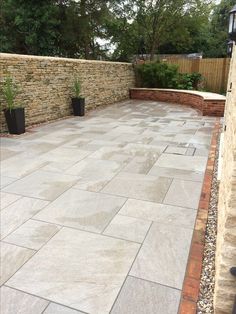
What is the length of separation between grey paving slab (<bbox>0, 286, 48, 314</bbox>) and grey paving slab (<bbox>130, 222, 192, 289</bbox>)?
2.19ft

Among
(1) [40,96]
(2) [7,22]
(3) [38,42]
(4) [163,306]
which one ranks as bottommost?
(4) [163,306]

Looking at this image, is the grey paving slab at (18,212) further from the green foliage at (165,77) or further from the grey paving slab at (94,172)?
the green foliage at (165,77)

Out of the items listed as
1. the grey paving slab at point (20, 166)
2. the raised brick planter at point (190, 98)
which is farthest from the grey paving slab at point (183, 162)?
the raised brick planter at point (190, 98)

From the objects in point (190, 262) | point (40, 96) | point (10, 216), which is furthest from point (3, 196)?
point (40, 96)

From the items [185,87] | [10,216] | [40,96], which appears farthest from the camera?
[185,87]

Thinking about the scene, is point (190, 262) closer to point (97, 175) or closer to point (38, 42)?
point (97, 175)

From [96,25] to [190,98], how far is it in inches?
251

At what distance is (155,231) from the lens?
2.66 meters

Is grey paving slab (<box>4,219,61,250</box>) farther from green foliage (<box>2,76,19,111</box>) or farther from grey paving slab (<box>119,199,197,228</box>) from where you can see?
green foliage (<box>2,76,19,111</box>)

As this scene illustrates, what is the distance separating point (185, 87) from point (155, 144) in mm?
7870

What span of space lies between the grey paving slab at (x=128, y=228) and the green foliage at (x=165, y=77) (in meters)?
10.5

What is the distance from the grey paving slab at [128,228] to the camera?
2.58m

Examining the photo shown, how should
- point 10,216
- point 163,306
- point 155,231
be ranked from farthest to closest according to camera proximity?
point 10,216 → point 155,231 → point 163,306

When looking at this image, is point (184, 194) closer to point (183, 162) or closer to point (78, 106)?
point (183, 162)
